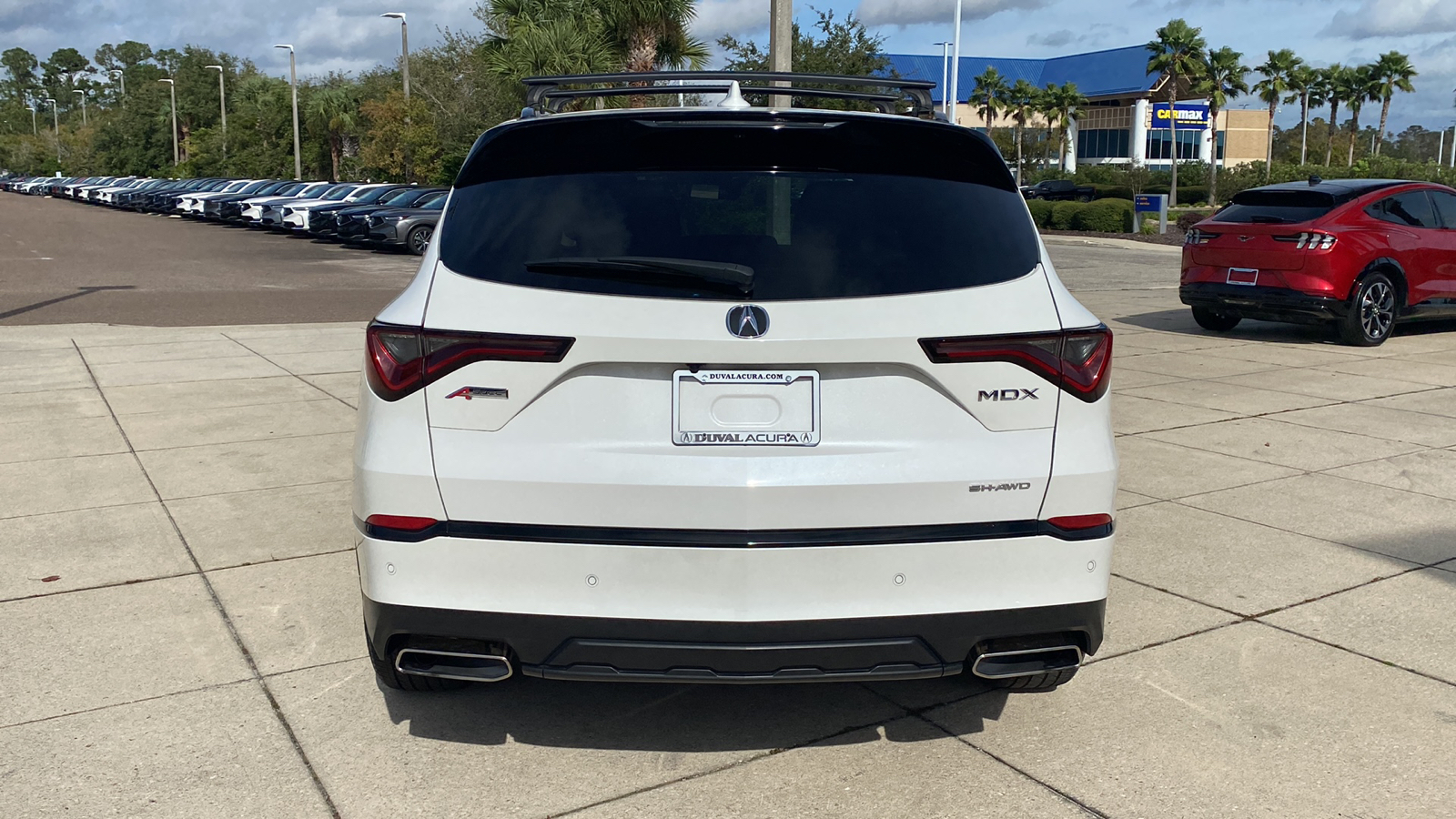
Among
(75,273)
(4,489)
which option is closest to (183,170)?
(75,273)

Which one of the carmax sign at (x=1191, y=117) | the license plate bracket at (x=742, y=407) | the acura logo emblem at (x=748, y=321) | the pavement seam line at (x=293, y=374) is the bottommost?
the pavement seam line at (x=293, y=374)

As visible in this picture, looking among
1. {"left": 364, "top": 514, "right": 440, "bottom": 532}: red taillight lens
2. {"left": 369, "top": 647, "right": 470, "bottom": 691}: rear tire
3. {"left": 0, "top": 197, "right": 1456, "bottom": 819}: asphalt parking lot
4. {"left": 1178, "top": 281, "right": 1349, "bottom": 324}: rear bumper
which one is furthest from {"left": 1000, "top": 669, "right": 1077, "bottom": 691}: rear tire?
{"left": 1178, "top": 281, "right": 1349, "bottom": 324}: rear bumper

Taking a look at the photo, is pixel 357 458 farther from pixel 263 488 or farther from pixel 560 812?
pixel 263 488

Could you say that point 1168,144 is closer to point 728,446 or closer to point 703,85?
point 703,85

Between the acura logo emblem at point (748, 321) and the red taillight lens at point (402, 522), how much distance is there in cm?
88

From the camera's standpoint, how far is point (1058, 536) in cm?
323

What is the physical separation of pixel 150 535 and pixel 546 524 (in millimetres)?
3492

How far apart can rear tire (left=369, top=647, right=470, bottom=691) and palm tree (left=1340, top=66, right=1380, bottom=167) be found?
93.8 metres

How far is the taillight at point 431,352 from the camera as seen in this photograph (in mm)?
3080

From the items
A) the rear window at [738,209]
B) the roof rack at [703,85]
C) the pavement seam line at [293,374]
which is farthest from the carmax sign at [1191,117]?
the rear window at [738,209]

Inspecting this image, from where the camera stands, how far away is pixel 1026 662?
3.34 meters

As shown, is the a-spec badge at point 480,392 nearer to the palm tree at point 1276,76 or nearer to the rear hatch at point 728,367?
the rear hatch at point 728,367

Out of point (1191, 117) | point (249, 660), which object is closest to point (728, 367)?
point (249, 660)

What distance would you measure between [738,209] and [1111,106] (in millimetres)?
97006
